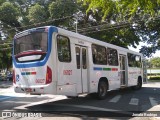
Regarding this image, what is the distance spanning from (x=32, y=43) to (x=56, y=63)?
137cm

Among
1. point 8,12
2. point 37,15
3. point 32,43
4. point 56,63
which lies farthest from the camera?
point 8,12

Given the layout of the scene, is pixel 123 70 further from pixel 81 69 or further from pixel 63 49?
pixel 63 49

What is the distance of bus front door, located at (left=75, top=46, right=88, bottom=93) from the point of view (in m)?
12.2

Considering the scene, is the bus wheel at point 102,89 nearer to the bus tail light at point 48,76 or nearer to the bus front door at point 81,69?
the bus front door at point 81,69

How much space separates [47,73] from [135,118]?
12.0 feet

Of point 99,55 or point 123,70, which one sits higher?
point 99,55

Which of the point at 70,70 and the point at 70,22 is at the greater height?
the point at 70,22

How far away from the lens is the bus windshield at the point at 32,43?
10.9 metres

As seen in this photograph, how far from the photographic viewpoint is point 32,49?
11.1 meters

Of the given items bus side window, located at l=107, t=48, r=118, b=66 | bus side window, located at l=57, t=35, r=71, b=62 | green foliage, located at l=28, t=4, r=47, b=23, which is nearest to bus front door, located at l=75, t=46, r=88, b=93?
bus side window, located at l=57, t=35, r=71, b=62

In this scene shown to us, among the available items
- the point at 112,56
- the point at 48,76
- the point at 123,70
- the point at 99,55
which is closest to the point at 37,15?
the point at 123,70

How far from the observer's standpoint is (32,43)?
11.3m

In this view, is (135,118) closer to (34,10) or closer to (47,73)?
(47,73)

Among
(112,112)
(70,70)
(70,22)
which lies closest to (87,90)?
(70,70)
